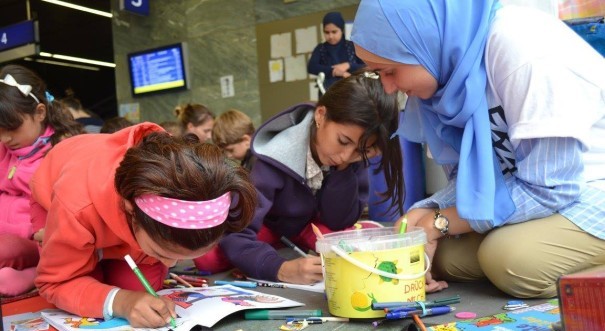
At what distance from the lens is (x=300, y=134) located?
177 cm

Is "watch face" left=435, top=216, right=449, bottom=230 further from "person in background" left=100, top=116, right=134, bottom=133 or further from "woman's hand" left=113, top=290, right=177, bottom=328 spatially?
"person in background" left=100, top=116, right=134, bottom=133

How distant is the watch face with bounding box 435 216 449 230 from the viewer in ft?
4.37

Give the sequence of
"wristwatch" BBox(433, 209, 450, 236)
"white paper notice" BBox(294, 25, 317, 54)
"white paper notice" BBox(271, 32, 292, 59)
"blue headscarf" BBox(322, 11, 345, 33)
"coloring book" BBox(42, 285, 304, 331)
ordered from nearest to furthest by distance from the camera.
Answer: "coloring book" BBox(42, 285, 304, 331)
"wristwatch" BBox(433, 209, 450, 236)
"blue headscarf" BBox(322, 11, 345, 33)
"white paper notice" BBox(294, 25, 317, 54)
"white paper notice" BBox(271, 32, 292, 59)

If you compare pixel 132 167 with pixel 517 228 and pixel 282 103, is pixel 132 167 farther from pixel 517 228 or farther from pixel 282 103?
pixel 282 103

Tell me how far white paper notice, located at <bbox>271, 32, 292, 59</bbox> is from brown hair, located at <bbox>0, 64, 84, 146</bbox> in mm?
2706

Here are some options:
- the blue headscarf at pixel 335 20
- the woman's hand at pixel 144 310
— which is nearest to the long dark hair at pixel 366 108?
the woman's hand at pixel 144 310

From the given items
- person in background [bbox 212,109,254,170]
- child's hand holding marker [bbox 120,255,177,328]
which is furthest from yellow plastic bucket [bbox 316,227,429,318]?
person in background [bbox 212,109,254,170]

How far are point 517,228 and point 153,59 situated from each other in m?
4.76

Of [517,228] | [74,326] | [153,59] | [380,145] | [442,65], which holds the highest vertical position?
[153,59]

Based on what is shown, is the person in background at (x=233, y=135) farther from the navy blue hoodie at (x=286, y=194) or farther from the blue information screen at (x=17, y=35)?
the blue information screen at (x=17, y=35)

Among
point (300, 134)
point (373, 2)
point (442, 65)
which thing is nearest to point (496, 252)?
point (442, 65)

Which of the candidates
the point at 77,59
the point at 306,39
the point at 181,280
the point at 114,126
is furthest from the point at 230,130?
the point at 77,59

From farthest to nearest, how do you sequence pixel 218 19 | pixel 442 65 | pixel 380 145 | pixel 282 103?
1. pixel 218 19
2. pixel 282 103
3. pixel 380 145
4. pixel 442 65

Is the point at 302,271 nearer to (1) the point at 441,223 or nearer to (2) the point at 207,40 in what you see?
(1) the point at 441,223
